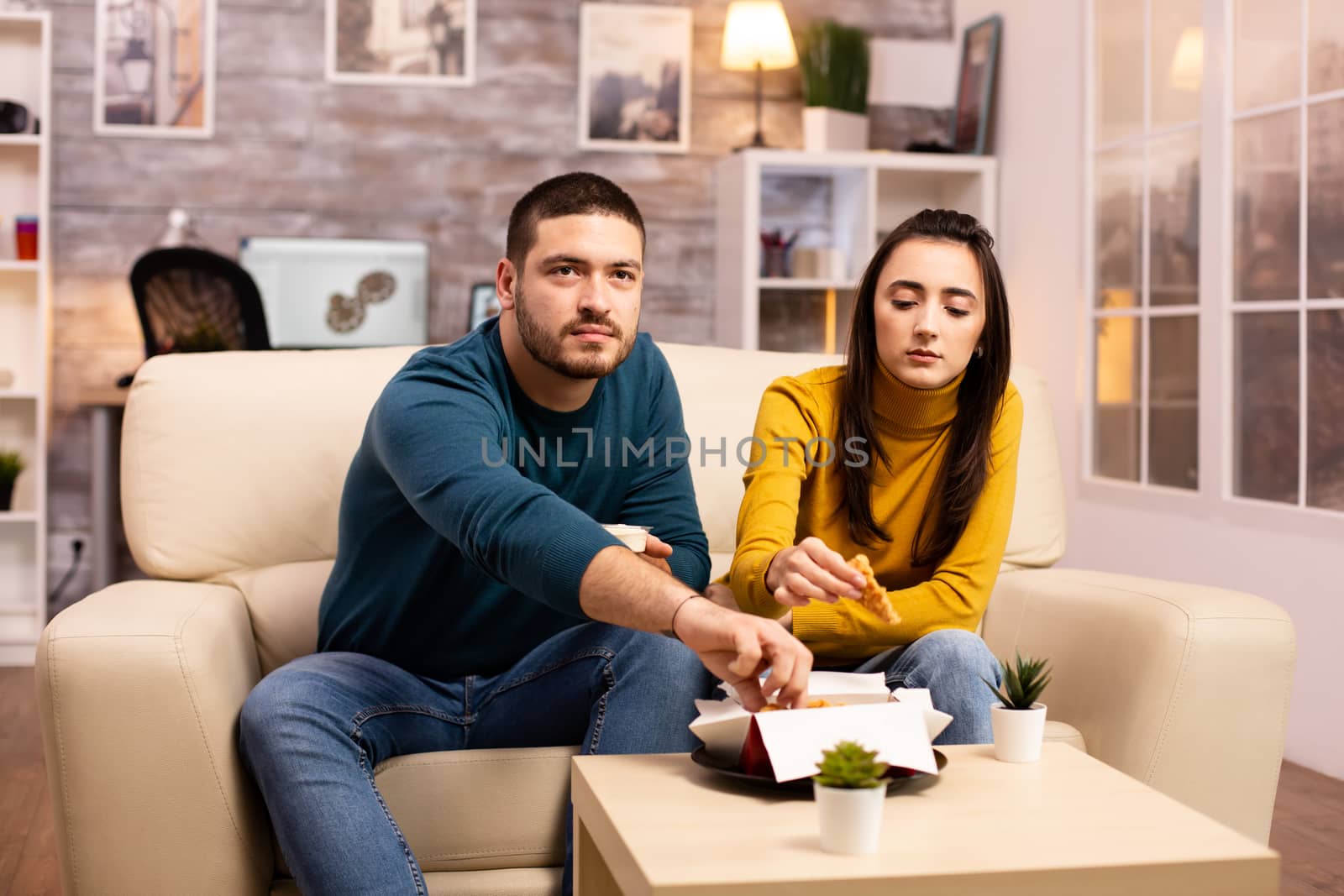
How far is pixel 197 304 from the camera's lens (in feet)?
12.7

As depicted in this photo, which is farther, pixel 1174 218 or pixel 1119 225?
pixel 1119 225

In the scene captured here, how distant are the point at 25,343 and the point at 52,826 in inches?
87.6

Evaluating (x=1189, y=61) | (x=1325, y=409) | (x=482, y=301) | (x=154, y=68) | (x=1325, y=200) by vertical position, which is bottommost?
(x=1325, y=409)

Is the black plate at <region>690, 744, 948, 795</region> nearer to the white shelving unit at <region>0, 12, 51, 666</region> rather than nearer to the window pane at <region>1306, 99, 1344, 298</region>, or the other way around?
the window pane at <region>1306, 99, 1344, 298</region>

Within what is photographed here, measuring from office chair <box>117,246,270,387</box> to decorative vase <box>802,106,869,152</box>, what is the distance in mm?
1938

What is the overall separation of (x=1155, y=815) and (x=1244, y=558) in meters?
2.22

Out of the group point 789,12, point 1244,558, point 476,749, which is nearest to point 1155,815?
point 476,749

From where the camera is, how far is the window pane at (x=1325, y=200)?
9.57ft

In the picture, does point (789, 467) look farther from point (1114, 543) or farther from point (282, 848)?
point (1114, 543)

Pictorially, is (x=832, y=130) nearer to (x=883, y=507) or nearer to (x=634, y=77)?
(x=634, y=77)

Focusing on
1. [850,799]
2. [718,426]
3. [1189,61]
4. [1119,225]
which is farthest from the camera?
[1119,225]

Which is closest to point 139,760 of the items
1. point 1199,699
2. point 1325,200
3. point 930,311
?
point 930,311

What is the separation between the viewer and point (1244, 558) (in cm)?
320

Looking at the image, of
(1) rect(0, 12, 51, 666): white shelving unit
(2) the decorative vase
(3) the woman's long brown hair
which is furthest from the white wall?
(1) rect(0, 12, 51, 666): white shelving unit
